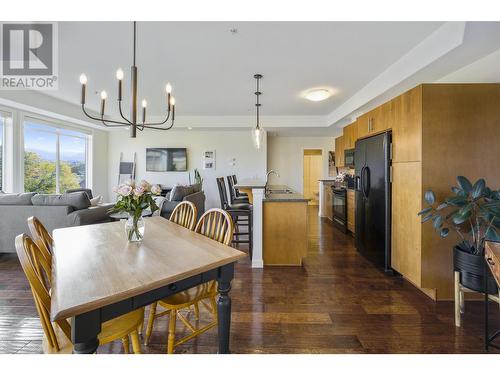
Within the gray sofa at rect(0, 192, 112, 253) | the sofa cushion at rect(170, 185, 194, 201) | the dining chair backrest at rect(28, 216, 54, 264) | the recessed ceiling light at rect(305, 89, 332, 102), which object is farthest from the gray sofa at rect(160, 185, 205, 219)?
the recessed ceiling light at rect(305, 89, 332, 102)

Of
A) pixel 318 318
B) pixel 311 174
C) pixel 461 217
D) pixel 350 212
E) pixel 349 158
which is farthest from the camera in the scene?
pixel 311 174

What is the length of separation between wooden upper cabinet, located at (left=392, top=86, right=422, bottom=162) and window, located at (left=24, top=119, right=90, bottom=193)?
678 centimetres

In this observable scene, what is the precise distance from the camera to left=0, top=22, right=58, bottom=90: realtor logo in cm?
245

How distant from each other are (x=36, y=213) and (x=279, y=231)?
324 centimetres

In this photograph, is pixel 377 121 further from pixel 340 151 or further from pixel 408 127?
pixel 340 151

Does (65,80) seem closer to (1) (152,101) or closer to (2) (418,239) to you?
(1) (152,101)

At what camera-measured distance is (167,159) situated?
23.5ft

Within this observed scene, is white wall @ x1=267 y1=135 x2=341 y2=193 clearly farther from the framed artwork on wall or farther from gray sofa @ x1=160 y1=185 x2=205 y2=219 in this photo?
gray sofa @ x1=160 y1=185 x2=205 y2=219

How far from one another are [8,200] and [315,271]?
419 centimetres

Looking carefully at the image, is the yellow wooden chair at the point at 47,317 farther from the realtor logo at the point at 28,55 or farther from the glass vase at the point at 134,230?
the realtor logo at the point at 28,55

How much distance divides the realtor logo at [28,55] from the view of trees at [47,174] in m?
2.04

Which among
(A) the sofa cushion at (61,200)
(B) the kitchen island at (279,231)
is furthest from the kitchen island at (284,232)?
(A) the sofa cushion at (61,200)

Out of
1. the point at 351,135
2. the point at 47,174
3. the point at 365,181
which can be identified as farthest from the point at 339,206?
the point at 47,174

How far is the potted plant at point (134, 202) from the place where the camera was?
1568 mm
